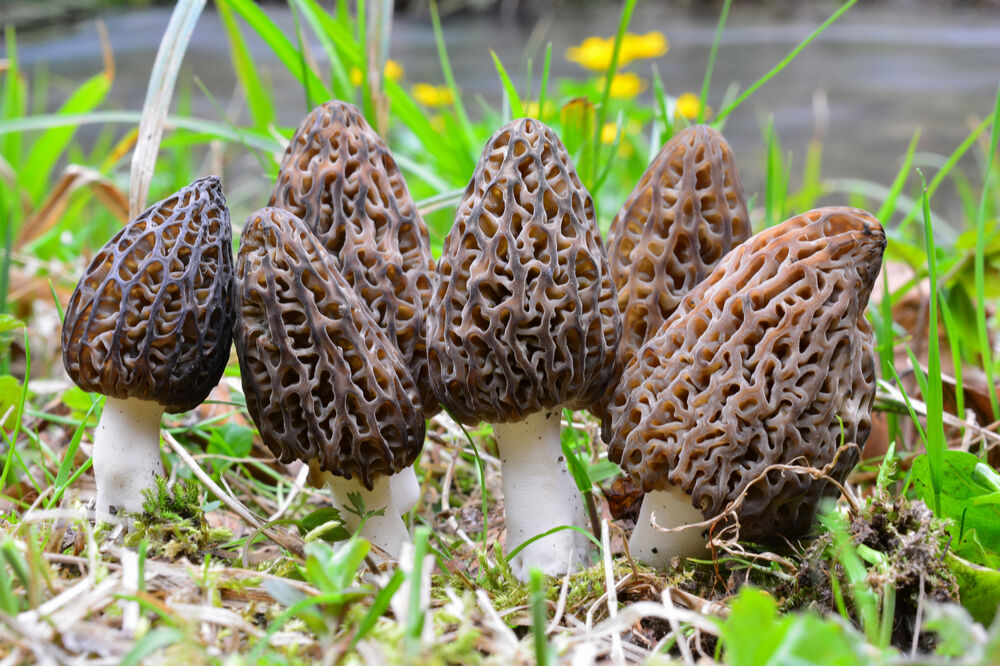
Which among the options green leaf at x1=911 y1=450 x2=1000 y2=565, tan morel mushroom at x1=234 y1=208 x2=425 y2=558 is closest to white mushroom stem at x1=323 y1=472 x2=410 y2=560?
tan morel mushroom at x1=234 y1=208 x2=425 y2=558

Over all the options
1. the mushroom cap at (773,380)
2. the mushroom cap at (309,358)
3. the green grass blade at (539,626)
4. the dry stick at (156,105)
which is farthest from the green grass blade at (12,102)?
the green grass blade at (539,626)

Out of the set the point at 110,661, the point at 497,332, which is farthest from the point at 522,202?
the point at 110,661

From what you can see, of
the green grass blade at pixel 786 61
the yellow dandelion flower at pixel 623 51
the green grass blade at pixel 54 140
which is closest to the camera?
the green grass blade at pixel 786 61

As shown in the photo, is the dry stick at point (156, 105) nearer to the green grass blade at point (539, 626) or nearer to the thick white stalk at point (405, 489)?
the thick white stalk at point (405, 489)

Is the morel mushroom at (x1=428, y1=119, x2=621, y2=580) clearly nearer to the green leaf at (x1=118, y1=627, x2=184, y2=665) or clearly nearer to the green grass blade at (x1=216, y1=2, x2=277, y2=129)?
the green leaf at (x1=118, y1=627, x2=184, y2=665)

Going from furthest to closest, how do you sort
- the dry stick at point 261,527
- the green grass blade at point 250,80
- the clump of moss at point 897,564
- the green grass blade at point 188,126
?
the green grass blade at point 250,80, the green grass blade at point 188,126, the dry stick at point 261,527, the clump of moss at point 897,564
